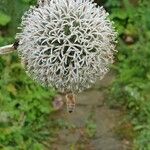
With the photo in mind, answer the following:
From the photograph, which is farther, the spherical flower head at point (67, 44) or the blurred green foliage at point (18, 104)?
the blurred green foliage at point (18, 104)

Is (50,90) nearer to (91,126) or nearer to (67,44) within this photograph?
(91,126)

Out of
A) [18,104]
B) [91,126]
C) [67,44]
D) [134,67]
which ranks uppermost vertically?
[67,44]

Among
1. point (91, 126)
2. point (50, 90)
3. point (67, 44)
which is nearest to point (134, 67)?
point (91, 126)

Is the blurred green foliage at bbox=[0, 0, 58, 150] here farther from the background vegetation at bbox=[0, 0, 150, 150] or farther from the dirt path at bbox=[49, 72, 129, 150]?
the dirt path at bbox=[49, 72, 129, 150]

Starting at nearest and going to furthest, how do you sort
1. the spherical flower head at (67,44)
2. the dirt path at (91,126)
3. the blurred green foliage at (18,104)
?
the spherical flower head at (67,44) < the blurred green foliage at (18,104) < the dirt path at (91,126)

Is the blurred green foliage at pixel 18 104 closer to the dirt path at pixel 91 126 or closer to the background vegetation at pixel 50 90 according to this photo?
the background vegetation at pixel 50 90

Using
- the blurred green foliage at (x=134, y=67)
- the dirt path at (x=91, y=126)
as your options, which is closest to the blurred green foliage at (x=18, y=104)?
the dirt path at (x=91, y=126)
